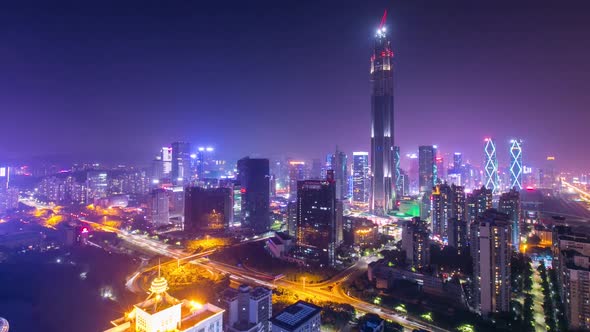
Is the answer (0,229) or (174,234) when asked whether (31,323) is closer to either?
(174,234)

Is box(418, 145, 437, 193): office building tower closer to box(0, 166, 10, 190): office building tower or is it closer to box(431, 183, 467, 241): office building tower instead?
box(431, 183, 467, 241): office building tower

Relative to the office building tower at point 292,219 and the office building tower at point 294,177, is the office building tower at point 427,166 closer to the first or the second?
the office building tower at point 294,177

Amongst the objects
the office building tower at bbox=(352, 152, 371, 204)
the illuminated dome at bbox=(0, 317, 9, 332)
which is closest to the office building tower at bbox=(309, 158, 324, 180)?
the office building tower at bbox=(352, 152, 371, 204)

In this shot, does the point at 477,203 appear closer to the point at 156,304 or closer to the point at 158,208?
the point at 156,304

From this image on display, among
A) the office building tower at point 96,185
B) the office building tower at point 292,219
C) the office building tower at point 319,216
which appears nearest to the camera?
the office building tower at point 319,216

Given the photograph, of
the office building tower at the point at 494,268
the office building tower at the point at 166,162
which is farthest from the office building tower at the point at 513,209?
the office building tower at the point at 166,162
